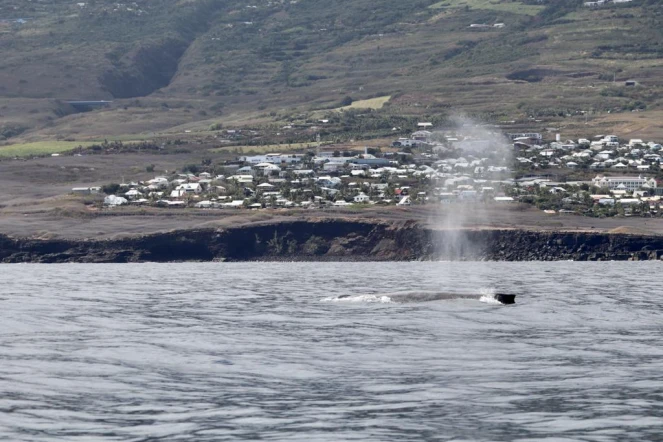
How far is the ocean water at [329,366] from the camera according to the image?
37.3 metres

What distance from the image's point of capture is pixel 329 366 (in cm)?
4812

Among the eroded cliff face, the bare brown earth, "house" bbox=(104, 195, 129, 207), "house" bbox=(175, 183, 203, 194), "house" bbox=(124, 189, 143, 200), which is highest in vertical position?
"house" bbox=(175, 183, 203, 194)

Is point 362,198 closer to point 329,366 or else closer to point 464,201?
point 464,201

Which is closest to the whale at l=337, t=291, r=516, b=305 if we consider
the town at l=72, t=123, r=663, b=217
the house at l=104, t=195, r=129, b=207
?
the town at l=72, t=123, r=663, b=217

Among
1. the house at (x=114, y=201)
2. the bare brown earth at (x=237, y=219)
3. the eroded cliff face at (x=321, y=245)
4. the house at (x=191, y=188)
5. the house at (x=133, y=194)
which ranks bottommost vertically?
the eroded cliff face at (x=321, y=245)

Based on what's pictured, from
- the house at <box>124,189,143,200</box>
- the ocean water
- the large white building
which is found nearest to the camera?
the ocean water

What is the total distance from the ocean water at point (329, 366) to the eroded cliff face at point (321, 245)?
57611 millimetres

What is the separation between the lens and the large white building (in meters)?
177

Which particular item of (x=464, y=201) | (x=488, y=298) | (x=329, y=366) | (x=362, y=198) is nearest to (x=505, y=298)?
(x=488, y=298)

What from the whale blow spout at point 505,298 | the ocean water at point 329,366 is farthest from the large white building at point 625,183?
the whale blow spout at point 505,298

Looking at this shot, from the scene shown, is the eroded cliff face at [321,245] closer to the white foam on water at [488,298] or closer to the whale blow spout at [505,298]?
the white foam on water at [488,298]

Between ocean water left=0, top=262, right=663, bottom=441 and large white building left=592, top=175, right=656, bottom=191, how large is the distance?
94.6 metres

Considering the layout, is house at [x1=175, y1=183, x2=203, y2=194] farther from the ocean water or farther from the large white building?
the ocean water

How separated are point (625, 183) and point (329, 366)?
137m
